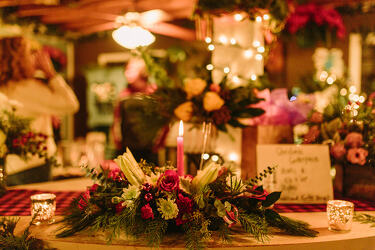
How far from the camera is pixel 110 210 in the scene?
3.06 ft

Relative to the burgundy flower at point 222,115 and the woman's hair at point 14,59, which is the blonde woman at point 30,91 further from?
the burgundy flower at point 222,115

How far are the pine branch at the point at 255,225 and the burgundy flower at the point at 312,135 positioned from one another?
0.52 meters

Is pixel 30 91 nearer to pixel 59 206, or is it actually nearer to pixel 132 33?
pixel 59 206

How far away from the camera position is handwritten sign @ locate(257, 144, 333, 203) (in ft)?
4.02

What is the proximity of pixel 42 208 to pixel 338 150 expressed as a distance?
101 cm

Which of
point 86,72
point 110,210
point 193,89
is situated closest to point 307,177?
point 193,89

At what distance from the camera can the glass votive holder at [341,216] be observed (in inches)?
36.6

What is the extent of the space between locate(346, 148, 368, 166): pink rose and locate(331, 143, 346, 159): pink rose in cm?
3

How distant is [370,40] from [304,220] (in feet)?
12.9

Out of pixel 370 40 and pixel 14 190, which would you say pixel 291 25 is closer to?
pixel 370 40

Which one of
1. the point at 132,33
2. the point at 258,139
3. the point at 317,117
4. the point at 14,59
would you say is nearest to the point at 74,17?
the point at 132,33

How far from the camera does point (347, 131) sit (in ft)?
4.27

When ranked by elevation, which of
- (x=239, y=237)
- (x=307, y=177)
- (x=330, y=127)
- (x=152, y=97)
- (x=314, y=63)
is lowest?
(x=239, y=237)

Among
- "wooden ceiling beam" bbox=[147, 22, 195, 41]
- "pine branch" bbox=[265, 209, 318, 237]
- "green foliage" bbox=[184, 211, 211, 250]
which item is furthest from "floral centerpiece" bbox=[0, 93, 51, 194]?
"wooden ceiling beam" bbox=[147, 22, 195, 41]
